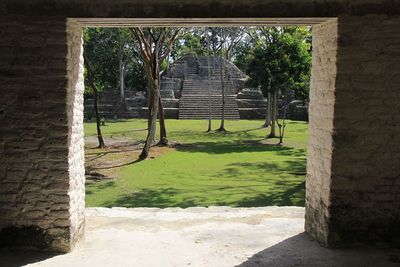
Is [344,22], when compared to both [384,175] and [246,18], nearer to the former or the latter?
[246,18]

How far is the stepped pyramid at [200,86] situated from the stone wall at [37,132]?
2247 centimetres

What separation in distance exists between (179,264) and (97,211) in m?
2.24

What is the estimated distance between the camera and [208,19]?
4.51 m

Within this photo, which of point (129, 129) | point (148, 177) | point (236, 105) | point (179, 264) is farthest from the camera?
point (236, 105)

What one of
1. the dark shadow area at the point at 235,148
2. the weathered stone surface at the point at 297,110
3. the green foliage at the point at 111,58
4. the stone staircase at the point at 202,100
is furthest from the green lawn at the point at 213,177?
the green foliage at the point at 111,58

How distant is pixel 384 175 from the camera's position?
4.57 meters

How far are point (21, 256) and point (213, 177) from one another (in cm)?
682

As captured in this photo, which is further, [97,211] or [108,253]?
[97,211]

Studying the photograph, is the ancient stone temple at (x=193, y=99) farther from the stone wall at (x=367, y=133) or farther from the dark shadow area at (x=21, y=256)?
the stone wall at (x=367, y=133)

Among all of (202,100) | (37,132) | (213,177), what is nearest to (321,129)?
(37,132)

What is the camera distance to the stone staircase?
27672 mm

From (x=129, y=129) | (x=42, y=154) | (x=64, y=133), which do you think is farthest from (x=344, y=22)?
(x=129, y=129)

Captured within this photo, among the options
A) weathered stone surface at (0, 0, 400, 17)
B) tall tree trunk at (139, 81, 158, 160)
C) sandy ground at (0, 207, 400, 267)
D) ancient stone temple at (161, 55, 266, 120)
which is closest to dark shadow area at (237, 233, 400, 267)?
sandy ground at (0, 207, 400, 267)

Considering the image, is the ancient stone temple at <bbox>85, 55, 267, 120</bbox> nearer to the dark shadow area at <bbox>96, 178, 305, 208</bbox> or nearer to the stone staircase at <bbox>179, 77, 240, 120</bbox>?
the stone staircase at <bbox>179, 77, 240, 120</bbox>
